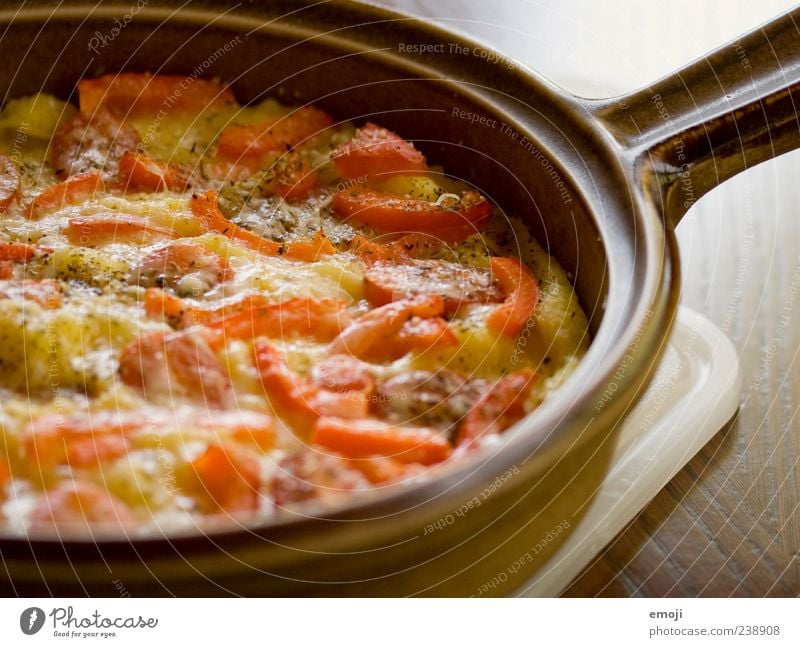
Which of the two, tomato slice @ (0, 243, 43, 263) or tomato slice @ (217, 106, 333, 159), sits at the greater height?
tomato slice @ (217, 106, 333, 159)

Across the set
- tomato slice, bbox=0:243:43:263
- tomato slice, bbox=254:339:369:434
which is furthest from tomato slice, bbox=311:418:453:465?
tomato slice, bbox=0:243:43:263

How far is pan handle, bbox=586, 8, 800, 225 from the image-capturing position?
129cm

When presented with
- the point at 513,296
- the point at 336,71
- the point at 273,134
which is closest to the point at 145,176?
the point at 273,134

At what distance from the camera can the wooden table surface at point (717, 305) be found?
1.20 meters

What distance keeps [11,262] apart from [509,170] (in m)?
0.83

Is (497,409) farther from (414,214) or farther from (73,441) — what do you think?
(73,441)

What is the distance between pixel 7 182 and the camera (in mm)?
1534

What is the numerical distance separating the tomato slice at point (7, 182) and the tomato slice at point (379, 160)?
56 cm

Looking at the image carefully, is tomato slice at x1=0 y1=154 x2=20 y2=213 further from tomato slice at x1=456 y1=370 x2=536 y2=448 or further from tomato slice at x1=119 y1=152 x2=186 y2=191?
tomato slice at x1=456 y1=370 x2=536 y2=448

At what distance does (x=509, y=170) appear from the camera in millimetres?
1554

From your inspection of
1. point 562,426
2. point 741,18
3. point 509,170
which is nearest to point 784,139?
point 509,170

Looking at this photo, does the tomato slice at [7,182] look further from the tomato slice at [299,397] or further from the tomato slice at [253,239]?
the tomato slice at [299,397]

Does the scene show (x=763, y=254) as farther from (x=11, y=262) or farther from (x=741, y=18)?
(x=11, y=262)

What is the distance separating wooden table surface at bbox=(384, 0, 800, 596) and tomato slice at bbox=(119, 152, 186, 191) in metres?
0.98
